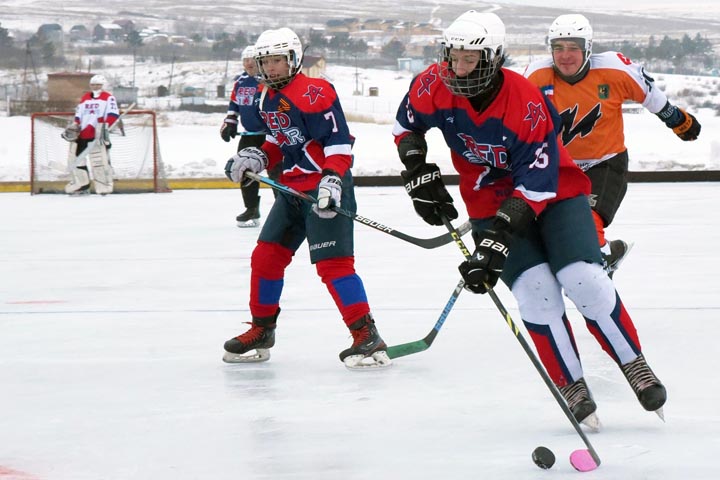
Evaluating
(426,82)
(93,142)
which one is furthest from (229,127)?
(426,82)

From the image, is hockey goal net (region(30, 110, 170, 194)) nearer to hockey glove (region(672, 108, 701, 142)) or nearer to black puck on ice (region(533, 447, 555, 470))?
Result: hockey glove (region(672, 108, 701, 142))

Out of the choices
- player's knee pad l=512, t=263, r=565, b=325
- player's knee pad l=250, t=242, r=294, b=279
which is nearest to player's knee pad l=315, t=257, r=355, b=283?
player's knee pad l=250, t=242, r=294, b=279

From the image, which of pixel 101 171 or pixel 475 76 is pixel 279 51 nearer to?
pixel 475 76

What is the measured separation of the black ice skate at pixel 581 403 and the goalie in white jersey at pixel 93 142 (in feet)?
28.6

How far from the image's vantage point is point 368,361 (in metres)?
3.38

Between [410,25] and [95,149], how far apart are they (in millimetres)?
23304

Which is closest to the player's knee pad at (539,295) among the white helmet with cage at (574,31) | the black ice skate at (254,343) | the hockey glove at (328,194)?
the hockey glove at (328,194)

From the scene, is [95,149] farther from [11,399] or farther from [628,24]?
[628,24]

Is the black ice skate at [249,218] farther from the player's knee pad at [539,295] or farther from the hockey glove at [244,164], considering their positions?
the player's knee pad at [539,295]

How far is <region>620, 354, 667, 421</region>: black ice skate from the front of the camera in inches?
99.3

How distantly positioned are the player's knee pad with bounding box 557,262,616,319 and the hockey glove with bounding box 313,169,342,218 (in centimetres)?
92

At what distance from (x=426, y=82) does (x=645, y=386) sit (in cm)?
87

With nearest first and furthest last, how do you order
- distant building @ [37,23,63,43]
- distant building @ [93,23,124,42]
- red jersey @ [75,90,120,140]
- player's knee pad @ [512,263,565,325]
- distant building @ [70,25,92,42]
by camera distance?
player's knee pad @ [512,263,565,325], red jersey @ [75,90,120,140], distant building @ [37,23,63,43], distant building @ [93,23,124,42], distant building @ [70,25,92,42]

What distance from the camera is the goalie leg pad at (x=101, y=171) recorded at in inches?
424
